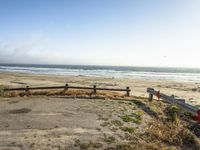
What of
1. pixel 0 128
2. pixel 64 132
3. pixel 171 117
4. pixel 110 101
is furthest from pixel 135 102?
pixel 0 128

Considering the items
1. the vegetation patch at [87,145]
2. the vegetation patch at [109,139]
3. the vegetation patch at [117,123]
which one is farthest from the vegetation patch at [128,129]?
the vegetation patch at [87,145]

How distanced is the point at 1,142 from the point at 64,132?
2.66m

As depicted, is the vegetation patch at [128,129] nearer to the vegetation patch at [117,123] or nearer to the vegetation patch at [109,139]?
the vegetation patch at [117,123]

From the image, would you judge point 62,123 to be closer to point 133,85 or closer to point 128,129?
point 128,129

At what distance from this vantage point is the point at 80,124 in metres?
13.0

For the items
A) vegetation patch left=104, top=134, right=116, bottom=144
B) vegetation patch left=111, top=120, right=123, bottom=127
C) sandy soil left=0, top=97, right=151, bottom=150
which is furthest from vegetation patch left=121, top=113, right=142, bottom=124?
vegetation patch left=104, top=134, right=116, bottom=144

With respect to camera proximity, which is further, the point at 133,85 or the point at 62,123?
the point at 133,85

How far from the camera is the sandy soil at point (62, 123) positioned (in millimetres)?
10273

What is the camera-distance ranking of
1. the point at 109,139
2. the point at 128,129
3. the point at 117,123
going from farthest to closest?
the point at 117,123, the point at 128,129, the point at 109,139

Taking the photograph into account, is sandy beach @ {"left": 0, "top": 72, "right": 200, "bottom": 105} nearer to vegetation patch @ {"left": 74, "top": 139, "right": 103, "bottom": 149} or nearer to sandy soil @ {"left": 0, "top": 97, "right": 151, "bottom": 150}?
sandy soil @ {"left": 0, "top": 97, "right": 151, "bottom": 150}

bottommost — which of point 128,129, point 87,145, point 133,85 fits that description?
point 133,85

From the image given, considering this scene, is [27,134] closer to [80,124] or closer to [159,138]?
[80,124]

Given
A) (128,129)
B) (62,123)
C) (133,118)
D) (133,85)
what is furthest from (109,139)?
(133,85)

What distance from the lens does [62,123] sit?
13.0 metres
